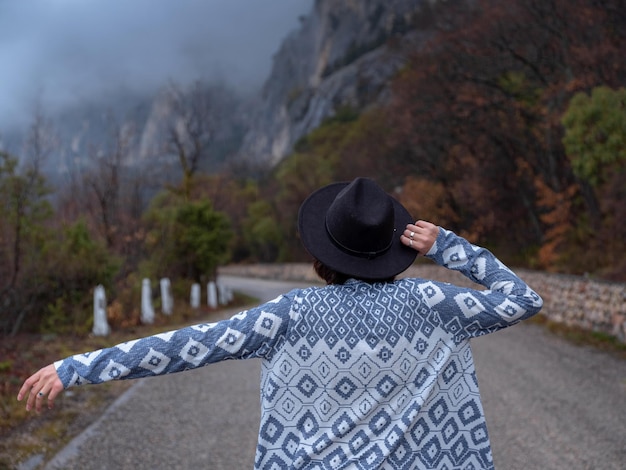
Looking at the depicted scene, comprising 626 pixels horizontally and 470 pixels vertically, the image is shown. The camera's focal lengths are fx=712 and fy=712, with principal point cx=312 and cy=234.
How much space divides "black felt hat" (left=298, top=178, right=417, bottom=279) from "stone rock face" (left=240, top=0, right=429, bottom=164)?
62.5 metres

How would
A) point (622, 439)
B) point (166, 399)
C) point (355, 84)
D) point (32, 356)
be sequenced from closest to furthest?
point (622, 439), point (166, 399), point (32, 356), point (355, 84)

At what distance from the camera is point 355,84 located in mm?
89000

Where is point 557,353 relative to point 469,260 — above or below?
below

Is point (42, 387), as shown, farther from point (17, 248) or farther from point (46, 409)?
point (17, 248)

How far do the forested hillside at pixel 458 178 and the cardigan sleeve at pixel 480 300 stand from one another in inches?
386

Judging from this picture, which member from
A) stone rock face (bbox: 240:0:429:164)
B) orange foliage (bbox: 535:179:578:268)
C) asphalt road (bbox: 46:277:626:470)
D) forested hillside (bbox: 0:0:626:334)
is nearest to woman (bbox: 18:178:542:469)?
asphalt road (bbox: 46:277:626:470)

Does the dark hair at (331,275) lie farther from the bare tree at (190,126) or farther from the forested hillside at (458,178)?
the bare tree at (190,126)

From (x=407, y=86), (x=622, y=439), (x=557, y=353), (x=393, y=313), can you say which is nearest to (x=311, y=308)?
(x=393, y=313)

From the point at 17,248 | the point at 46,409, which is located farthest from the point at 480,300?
the point at 17,248

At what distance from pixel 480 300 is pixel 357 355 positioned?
39 centimetres

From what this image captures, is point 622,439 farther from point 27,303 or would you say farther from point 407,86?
point 407,86

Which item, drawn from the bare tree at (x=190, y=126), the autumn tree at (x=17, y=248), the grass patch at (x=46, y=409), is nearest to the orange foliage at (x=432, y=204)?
the bare tree at (x=190, y=126)

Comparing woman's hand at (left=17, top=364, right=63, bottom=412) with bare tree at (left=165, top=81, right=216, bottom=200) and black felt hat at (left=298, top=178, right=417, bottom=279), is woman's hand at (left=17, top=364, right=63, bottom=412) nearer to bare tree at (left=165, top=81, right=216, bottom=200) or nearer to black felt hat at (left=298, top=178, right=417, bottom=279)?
black felt hat at (left=298, top=178, right=417, bottom=279)

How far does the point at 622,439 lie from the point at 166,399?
185 inches
